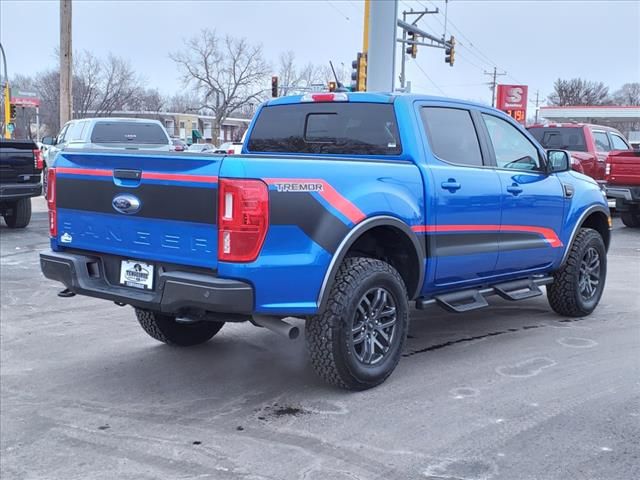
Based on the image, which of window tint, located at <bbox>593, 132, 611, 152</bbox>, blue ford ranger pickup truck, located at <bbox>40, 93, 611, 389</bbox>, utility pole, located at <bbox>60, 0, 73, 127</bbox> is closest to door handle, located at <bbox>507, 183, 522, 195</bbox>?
blue ford ranger pickup truck, located at <bbox>40, 93, 611, 389</bbox>

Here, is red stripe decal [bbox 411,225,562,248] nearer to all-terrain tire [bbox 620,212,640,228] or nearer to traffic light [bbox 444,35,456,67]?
all-terrain tire [bbox 620,212,640,228]

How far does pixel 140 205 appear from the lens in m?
4.29

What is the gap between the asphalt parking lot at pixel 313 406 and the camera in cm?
364

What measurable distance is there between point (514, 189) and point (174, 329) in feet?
9.74

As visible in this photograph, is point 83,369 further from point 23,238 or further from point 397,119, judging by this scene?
point 23,238

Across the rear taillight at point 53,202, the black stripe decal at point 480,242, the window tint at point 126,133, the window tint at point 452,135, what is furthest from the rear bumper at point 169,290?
the window tint at point 126,133

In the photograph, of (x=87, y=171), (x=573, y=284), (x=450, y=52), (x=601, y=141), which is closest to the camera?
(x=87, y=171)

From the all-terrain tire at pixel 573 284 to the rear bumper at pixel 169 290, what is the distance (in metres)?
3.71

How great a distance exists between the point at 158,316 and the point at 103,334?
101 centimetres

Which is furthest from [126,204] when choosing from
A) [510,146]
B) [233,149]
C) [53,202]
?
[233,149]

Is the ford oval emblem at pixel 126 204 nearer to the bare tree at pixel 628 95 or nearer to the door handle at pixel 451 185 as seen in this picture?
the door handle at pixel 451 185

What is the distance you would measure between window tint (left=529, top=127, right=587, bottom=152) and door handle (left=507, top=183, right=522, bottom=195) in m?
10.8

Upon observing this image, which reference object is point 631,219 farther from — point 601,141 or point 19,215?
point 19,215

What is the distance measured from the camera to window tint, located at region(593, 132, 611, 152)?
52.9 feet
